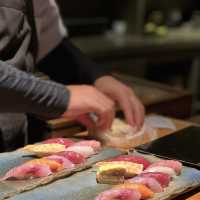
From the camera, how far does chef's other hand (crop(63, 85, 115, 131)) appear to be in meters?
1.15

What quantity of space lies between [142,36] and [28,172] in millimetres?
2849

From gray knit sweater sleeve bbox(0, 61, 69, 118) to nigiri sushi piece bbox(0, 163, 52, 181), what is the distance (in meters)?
0.19

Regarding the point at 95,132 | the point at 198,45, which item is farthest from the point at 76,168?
the point at 198,45

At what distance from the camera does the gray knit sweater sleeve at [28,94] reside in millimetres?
1062

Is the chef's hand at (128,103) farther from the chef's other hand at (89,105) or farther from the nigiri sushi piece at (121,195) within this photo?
the nigiri sushi piece at (121,195)

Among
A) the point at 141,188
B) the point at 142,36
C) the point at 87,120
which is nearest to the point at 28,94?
the point at 87,120

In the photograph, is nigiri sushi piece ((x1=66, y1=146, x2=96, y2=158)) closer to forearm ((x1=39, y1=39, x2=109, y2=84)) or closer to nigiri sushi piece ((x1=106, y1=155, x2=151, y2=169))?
nigiri sushi piece ((x1=106, y1=155, x2=151, y2=169))

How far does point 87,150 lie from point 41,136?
40 centimetres

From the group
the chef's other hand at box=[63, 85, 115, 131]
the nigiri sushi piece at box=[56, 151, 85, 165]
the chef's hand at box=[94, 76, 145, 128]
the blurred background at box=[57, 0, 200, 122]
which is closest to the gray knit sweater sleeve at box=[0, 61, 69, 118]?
the chef's other hand at box=[63, 85, 115, 131]

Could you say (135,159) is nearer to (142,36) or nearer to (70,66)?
(70,66)

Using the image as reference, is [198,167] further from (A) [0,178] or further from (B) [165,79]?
(B) [165,79]

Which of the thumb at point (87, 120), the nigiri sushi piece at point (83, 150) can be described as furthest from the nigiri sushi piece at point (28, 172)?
the thumb at point (87, 120)

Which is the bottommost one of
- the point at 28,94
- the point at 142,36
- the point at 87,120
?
the point at 142,36

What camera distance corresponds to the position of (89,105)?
1.17 metres
